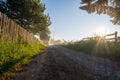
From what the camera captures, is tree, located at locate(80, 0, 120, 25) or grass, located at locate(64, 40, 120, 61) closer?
grass, located at locate(64, 40, 120, 61)

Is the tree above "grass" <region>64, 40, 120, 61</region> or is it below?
above

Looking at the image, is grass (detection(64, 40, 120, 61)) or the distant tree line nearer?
grass (detection(64, 40, 120, 61))

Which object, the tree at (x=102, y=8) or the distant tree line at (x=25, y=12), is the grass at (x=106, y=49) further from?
the distant tree line at (x=25, y=12)

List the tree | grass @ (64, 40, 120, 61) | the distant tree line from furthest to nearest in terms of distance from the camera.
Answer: the distant tree line
the tree
grass @ (64, 40, 120, 61)

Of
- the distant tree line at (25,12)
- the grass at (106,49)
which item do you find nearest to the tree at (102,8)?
the grass at (106,49)

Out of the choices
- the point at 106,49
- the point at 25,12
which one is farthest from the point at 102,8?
the point at 25,12

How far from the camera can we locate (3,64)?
26.8ft

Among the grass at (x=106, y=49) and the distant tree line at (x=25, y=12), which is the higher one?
the distant tree line at (x=25, y=12)

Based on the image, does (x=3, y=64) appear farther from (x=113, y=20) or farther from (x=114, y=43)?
A: (x=113, y=20)

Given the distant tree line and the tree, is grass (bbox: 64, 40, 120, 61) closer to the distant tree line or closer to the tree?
the tree

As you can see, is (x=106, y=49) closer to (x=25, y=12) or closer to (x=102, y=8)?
(x=102, y=8)

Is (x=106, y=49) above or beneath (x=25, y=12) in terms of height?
beneath

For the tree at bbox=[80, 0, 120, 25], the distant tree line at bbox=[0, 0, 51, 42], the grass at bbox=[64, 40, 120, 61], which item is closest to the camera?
the grass at bbox=[64, 40, 120, 61]

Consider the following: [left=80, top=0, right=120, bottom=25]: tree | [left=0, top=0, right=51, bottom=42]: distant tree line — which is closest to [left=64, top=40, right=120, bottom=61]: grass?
[left=80, top=0, right=120, bottom=25]: tree
